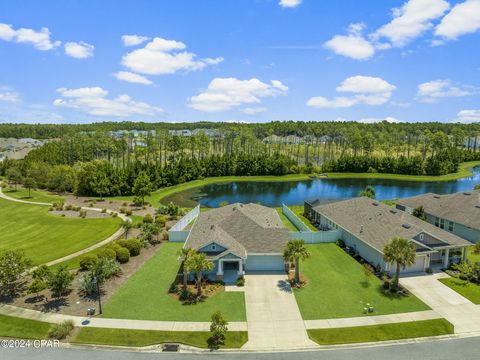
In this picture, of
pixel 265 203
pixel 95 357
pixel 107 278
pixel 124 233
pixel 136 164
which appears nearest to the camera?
pixel 95 357

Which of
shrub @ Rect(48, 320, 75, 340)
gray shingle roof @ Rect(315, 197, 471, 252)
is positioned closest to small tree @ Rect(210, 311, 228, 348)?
shrub @ Rect(48, 320, 75, 340)

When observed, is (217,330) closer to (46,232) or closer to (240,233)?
(240,233)

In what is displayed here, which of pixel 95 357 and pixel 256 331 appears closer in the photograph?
pixel 95 357

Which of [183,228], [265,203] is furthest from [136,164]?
[183,228]

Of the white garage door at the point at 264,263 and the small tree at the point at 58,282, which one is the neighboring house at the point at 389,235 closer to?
the white garage door at the point at 264,263

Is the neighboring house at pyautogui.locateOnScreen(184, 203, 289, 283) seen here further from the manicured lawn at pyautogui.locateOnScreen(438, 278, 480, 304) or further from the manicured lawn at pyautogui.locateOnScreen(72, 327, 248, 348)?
the manicured lawn at pyautogui.locateOnScreen(438, 278, 480, 304)

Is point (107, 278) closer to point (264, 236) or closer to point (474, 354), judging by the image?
point (264, 236)
